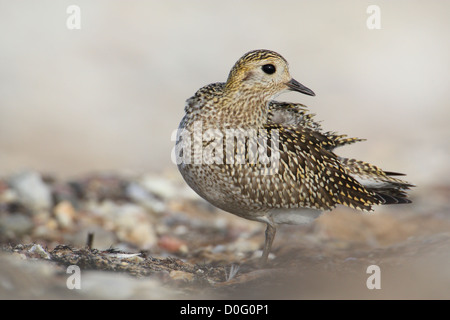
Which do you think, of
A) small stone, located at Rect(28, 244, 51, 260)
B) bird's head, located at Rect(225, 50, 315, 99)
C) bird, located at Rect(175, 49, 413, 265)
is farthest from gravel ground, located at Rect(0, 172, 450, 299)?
bird's head, located at Rect(225, 50, 315, 99)

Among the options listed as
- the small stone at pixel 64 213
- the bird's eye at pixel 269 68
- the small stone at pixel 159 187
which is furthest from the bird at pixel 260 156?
the small stone at pixel 159 187

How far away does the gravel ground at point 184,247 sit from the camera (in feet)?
19.5

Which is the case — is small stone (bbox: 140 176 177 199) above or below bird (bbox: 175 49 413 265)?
above

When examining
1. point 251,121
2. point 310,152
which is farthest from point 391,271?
point 251,121

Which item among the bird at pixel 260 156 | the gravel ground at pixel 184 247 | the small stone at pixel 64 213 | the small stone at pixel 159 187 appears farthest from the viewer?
the small stone at pixel 159 187

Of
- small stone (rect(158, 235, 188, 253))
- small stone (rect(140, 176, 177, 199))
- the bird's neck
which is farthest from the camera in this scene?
small stone (rect(140, 176, 177, 199))

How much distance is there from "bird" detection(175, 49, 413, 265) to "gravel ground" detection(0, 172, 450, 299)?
704 millimetres

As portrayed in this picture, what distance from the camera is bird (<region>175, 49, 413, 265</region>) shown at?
6266 millimetres

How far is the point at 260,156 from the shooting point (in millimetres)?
6371

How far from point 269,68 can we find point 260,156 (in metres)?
0.91

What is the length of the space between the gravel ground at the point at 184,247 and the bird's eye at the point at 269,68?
2.04 m

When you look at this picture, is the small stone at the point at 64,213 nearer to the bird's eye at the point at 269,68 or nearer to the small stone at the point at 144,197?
the small stone at the point at 144,197

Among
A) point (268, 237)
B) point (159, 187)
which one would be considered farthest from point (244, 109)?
point (159, 187)

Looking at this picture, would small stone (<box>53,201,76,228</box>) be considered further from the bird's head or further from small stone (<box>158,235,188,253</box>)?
the bird's head
